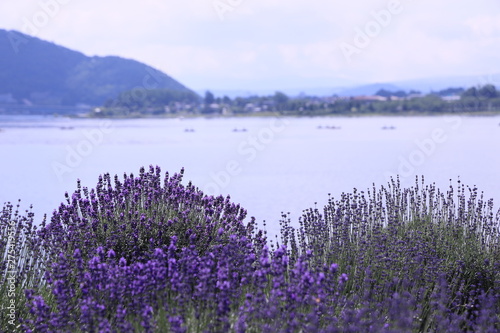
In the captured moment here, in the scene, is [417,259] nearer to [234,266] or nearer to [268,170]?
[234,266]

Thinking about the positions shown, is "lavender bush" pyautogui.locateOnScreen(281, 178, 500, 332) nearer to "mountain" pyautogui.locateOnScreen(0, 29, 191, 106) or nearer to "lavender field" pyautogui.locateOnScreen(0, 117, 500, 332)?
"lavender field" pyautogui.locateOnScreen(0, 117, 500, 332)

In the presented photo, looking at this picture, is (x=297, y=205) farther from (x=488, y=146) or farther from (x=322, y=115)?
(x=322, y=115)

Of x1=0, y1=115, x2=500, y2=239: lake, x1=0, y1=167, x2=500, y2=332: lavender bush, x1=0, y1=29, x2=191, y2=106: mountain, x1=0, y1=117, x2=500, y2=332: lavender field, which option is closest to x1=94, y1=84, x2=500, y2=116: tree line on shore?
x1=0, y1=29, x2=191, y2=106: mountain

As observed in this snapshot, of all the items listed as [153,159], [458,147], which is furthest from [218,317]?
[458,147]

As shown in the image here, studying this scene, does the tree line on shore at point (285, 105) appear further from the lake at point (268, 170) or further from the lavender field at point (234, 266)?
the lavender field at point (234, 266)

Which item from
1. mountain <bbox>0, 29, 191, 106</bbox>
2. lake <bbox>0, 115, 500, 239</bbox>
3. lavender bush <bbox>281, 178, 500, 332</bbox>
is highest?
mountain <bbox>0, 29, 191, 106</bbox>

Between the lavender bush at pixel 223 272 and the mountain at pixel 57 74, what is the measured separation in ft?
324

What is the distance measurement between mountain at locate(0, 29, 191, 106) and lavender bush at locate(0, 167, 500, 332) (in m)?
98.6

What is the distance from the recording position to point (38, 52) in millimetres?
113250

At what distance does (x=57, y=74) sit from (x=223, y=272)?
114 metres

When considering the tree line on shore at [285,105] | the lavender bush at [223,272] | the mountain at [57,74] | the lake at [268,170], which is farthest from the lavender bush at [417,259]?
the mountain at [57,74]

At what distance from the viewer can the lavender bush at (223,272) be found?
258 cm

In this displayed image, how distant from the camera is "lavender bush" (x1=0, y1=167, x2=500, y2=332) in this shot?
102 inches

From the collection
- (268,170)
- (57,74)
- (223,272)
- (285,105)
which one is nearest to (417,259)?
(223,272)
